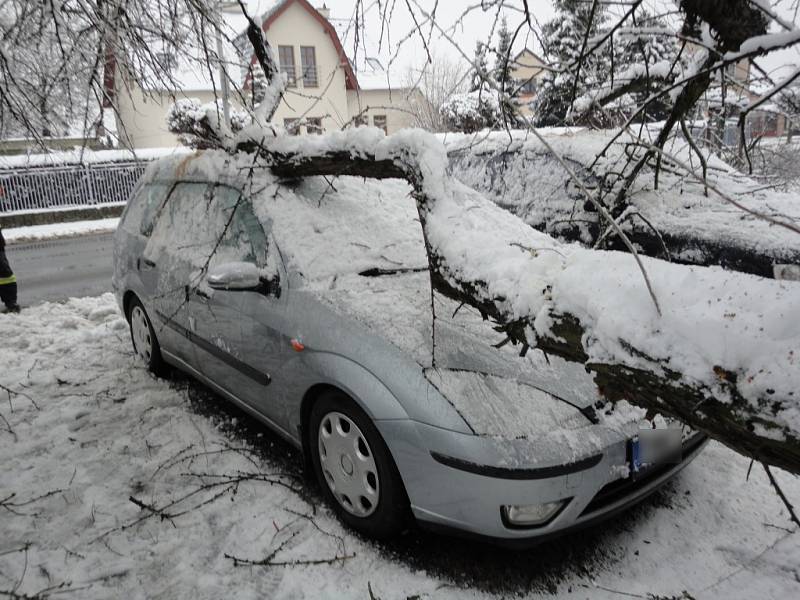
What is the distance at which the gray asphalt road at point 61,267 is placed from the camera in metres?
7.82

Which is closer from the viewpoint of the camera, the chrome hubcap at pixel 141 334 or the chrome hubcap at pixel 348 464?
the chrome hubcap at pixel 348 464

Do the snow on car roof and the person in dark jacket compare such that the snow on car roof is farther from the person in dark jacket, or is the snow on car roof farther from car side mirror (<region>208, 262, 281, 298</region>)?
the person in dark jacket

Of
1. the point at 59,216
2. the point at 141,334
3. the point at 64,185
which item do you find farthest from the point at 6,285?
the point at 64,185

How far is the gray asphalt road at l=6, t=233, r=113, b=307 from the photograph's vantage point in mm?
7816

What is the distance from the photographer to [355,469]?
2521 millimetres

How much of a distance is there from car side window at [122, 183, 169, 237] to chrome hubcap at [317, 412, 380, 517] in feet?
8.02

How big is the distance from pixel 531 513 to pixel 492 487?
21cm

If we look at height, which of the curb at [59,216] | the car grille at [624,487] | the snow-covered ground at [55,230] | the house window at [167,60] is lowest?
the car grille at [624,487]

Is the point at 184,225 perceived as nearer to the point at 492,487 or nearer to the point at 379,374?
the point at 379,374

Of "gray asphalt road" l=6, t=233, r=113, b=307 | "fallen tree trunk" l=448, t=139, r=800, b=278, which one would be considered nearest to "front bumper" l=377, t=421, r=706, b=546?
"fallen tree trunk" l=448, t=139, r=800, b=278

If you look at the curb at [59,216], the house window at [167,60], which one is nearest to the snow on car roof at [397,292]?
the house window at [167,60]

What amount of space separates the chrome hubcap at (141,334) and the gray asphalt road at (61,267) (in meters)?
3.54

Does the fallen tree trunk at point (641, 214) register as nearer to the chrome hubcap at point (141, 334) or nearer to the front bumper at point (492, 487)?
the front bumper at point (492, 487)

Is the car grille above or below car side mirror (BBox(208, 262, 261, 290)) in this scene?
below
